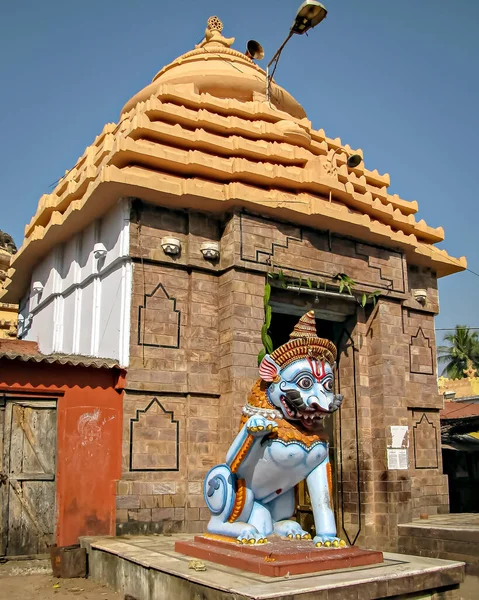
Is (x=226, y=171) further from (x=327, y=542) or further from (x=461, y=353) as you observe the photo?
(x=461, y=353)

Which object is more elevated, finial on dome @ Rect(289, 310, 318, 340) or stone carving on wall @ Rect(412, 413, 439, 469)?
finial on dome @ Rect(289, 310, 318, 340)

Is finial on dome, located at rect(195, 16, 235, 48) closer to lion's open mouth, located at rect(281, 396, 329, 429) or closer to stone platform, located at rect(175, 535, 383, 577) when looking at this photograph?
lion's open mouth, located at rect(281, 396, 329, 429)

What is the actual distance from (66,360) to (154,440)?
1.70 m

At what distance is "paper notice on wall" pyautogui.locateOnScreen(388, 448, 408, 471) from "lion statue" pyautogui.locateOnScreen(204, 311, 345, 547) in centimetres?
450

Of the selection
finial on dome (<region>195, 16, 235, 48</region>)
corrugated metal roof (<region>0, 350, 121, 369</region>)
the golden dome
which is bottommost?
corrugated metal roof (<region>0, 350, 121, 369</region>)

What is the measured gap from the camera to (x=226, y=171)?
10453mm

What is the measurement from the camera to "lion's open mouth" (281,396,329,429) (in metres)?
6.41

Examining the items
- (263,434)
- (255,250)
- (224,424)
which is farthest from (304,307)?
(263,434)

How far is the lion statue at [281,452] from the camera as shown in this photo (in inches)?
251

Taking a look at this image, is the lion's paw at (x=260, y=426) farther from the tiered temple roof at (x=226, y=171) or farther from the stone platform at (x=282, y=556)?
the tiered temple roof at (x=226, y=171)

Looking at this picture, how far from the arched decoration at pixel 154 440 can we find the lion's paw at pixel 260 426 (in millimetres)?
3263

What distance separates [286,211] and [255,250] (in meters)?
0.89

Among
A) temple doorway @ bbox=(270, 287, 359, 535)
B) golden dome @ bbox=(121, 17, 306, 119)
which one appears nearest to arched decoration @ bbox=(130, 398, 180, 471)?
temple doorway @ bbox=(270, 287, 359, 535)

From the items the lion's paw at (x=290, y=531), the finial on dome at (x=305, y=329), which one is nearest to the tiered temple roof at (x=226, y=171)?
the finial on dome at (x=305, y=329)
